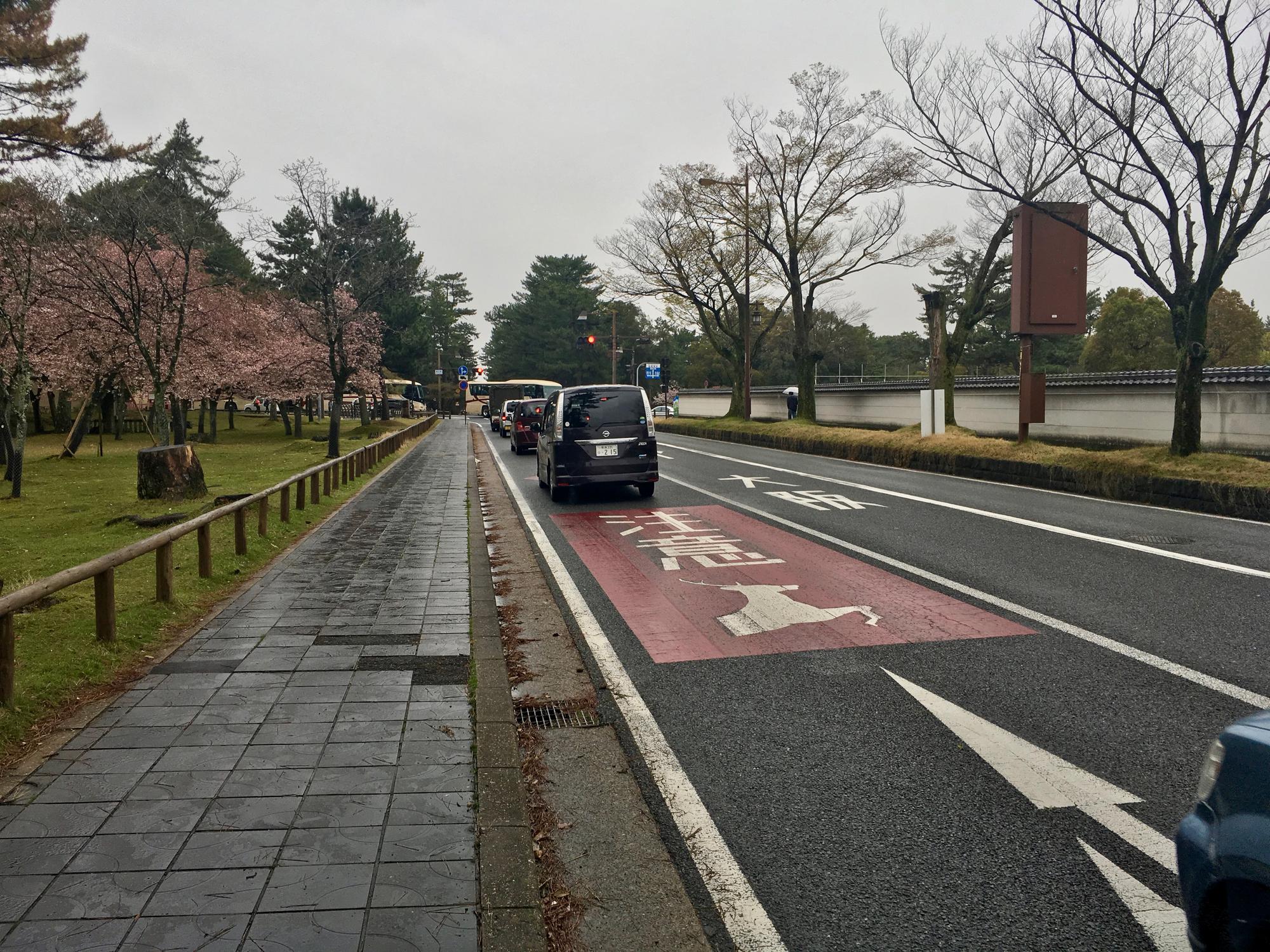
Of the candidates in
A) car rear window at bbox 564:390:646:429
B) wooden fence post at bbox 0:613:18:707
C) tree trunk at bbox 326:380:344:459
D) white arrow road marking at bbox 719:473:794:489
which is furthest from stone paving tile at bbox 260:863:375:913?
tree trunk at bbox 326:380:344:459

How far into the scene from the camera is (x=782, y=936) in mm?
2895

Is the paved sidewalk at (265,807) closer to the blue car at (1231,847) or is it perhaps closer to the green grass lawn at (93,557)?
the green grass lawn at (93,557)

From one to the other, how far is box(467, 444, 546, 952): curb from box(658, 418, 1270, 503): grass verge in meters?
11.0

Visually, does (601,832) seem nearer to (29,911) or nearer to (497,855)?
(497,855)

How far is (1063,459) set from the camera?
16.2 m

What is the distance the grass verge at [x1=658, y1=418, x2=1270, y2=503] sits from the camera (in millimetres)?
13062

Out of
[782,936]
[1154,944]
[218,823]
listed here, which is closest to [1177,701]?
[1154,944]

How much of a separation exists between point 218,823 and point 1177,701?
4566mm

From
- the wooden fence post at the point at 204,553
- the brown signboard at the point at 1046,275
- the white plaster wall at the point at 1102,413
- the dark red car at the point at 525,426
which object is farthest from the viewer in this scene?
the dark red car at the point at 525,426

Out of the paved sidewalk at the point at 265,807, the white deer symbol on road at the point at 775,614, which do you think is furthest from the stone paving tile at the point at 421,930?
the white deer symbol on road at the point at 775,614

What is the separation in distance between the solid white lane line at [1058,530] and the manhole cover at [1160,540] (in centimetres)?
13

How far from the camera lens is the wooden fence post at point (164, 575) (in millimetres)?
7406

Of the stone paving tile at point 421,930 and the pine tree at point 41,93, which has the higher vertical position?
the pine tree at point 41,93

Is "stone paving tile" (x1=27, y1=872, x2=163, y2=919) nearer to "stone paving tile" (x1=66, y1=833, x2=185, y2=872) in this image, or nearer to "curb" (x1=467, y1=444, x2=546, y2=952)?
"stone paving tile" (x1=66, y1=833, x2=185, y2=872)
